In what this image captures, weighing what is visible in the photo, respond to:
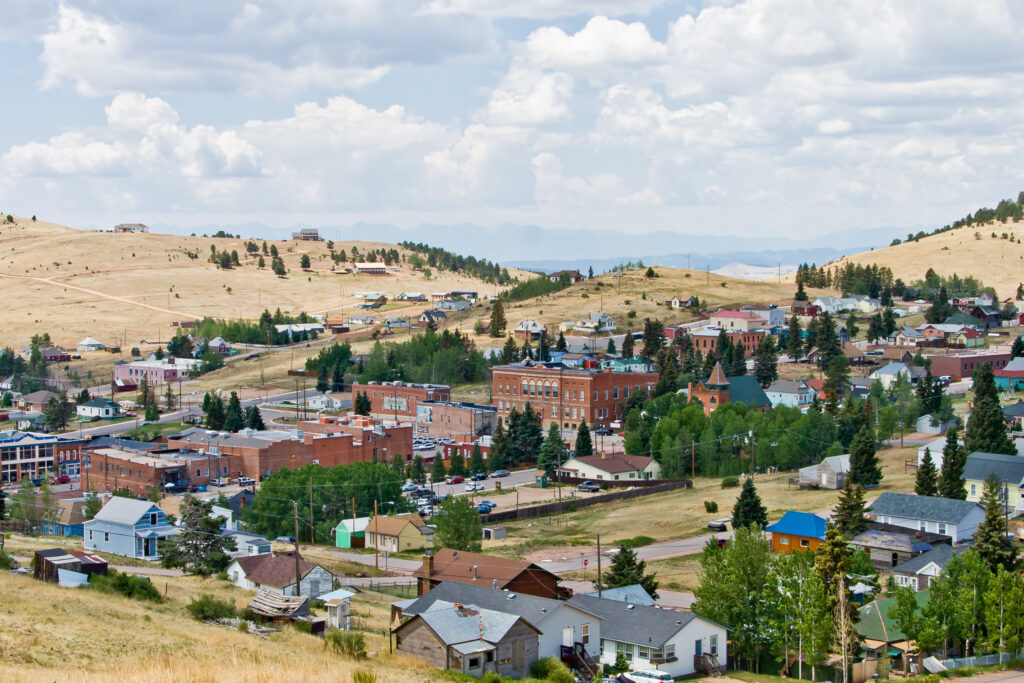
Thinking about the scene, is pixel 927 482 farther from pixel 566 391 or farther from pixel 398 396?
pixel 398 396

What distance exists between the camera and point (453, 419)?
104m

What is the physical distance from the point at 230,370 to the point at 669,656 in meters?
113

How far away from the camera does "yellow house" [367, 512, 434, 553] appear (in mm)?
59312

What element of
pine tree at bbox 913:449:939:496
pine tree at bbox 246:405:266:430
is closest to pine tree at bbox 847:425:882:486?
pine tree at bbox 913:449:939:496

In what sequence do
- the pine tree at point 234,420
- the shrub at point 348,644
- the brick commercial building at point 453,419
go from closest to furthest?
the shrub at point 348,644
the pine tree at point 234,420
the brick commercial building at point 453,419

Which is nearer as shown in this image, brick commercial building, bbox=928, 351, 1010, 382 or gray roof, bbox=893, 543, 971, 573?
gray roof, bbox=893, 543, 971, 573

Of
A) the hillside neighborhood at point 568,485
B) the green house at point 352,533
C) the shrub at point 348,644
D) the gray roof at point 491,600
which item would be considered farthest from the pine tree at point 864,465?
the shrub at point 348,644

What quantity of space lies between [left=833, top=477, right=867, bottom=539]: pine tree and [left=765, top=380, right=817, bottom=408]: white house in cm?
4732

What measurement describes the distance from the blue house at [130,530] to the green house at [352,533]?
8.54 metres

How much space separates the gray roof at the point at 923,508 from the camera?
53.1 m

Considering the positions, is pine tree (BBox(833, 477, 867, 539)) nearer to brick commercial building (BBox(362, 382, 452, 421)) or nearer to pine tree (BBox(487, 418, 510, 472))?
pine tree (BBox(487, 418, 510, 472))

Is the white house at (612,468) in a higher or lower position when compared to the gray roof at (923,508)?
lower

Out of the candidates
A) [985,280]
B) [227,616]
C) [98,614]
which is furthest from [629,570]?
[985,280]

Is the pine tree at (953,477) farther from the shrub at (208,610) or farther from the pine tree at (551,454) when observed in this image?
the shrub at (208,610)
